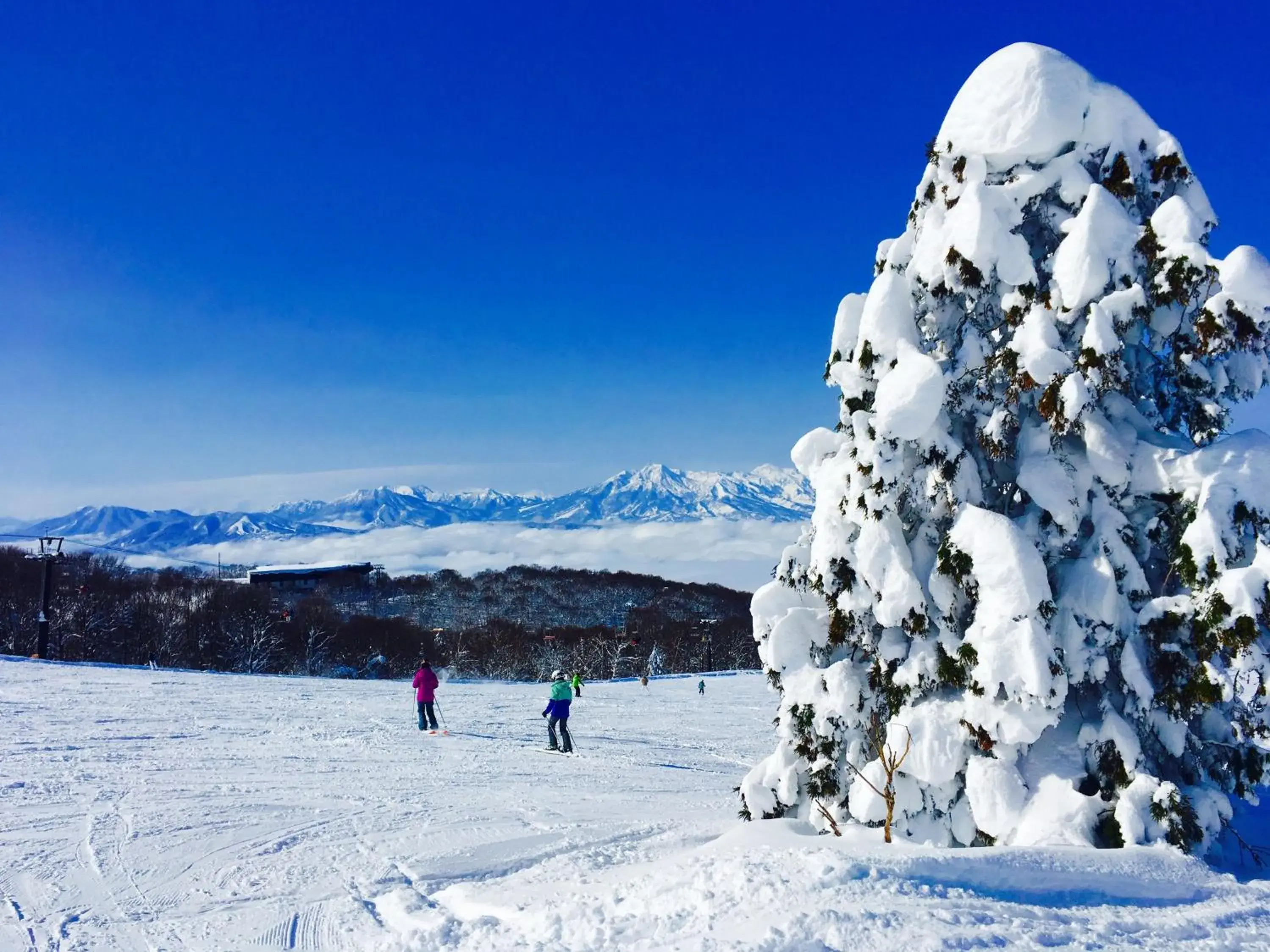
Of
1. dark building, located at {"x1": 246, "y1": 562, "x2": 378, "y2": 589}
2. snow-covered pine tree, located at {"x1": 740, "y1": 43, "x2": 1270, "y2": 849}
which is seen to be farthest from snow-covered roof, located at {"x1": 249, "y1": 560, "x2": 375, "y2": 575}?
snow-covered pine tree, located at {"x1": 740, "y1": 43, "x2": 1270, "y2": 849}

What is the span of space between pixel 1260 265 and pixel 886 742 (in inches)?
209

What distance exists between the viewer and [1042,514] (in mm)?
8203

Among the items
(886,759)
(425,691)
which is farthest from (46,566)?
(886,759)

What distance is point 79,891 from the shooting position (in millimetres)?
7203

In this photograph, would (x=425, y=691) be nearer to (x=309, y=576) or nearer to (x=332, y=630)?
(x=332, y=630)

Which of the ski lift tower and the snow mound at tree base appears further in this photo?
the ski lift tower

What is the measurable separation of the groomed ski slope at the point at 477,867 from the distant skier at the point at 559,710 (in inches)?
24.2

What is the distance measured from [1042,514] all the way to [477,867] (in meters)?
6.33

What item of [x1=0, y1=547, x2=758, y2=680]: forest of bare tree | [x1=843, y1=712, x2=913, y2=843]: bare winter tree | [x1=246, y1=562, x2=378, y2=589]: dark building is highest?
[x1=246, y1=562, x2=378, y2=589]: dark building

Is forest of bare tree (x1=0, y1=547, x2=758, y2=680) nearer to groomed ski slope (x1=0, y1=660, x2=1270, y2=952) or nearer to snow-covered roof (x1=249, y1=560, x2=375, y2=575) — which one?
snow-covered roof (x1=249, y1=560, x2=375, y2=575)

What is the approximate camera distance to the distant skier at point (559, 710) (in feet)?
53.2

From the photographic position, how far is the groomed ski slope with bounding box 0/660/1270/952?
548cm

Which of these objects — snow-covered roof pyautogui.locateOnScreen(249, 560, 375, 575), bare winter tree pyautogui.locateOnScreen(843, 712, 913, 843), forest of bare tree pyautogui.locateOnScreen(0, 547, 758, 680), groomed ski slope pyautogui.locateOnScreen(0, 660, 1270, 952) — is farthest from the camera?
snow-covered roof pyautogui.locateOnScreen(249, 560, 375, 575)

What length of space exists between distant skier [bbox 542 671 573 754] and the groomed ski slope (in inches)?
24.2
